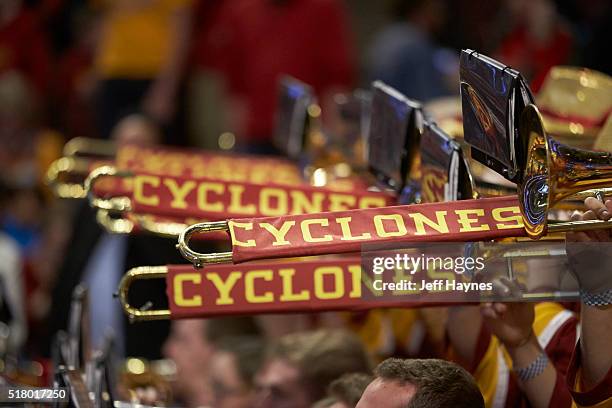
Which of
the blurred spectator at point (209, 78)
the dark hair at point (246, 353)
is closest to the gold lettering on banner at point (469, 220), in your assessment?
the dark hair at point (246, 353)

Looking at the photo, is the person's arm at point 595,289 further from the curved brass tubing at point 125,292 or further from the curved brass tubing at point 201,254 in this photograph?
the curved brass tubing at point 125,292

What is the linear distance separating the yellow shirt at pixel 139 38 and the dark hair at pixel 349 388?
514cm

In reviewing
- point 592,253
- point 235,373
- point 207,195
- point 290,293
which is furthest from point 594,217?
point 235,373

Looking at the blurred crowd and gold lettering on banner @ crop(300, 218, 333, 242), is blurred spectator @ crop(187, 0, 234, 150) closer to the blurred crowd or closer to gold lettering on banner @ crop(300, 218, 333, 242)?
the blurred crowd

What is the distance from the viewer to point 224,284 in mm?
3238

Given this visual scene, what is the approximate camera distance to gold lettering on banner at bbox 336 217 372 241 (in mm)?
2787

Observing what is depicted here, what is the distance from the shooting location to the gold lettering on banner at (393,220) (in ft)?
9.17

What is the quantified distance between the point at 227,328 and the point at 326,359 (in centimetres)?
136

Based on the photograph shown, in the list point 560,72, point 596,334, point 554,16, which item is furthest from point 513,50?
point 596,334

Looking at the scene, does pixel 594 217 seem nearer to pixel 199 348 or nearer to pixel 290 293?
pixel 290 293

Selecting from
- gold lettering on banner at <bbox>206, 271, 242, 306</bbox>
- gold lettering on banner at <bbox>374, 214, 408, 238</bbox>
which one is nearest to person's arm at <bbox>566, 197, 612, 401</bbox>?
gold lettering on banner at <bbox>374, 214, 408, 238</bbox>

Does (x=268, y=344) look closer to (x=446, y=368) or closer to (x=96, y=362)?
(x=96, y=362)

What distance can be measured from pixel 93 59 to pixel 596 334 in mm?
7673

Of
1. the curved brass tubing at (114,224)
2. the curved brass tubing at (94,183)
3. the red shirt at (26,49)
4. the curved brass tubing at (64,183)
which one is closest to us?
the curved brass tubing at (94,183)
